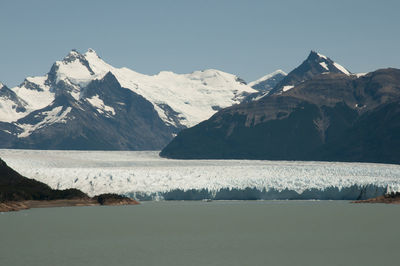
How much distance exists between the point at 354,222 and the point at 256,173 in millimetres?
41300

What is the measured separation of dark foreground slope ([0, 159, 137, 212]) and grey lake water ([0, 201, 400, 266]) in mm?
6225

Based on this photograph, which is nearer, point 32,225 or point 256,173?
point 32,225

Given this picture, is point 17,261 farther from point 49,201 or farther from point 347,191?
point 347,191

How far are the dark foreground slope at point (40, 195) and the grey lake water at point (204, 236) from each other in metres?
6.22

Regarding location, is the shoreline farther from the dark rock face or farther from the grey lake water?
the grey lake water

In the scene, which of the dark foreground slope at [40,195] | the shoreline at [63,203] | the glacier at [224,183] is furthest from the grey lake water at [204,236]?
the glacier at [224,183]

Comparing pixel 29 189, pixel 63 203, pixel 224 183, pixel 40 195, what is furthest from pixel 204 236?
pixel 224 183

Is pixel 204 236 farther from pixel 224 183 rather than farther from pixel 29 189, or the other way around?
pixel 224 183

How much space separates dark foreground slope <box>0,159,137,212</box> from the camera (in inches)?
3764

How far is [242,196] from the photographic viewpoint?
107 m

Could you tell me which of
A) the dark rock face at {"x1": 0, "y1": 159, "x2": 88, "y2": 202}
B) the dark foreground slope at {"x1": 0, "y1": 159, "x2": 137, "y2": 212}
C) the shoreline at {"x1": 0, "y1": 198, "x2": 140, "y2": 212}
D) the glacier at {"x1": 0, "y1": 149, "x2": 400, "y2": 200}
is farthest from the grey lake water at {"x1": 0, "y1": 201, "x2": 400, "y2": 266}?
the glacier at {"x1": 0, "y1": 149, "x2": 400, "y2": 200}

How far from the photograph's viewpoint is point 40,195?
323 ft

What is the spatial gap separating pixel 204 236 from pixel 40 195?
46157mm

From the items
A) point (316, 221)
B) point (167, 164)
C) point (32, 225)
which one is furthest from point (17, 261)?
point (167, 164)
